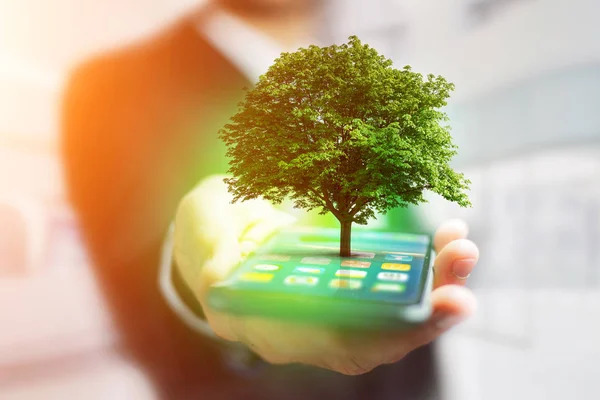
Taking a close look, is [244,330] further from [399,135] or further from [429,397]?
[399,135]

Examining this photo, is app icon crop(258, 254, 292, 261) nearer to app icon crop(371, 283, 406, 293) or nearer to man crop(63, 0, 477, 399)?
man crop(63, 0, 477, 399)

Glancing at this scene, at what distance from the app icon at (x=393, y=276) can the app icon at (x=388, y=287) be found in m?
0.01

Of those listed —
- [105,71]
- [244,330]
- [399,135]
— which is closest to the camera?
[399,135]

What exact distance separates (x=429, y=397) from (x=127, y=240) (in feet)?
2.69

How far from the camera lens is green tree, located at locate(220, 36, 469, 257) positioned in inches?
39.6

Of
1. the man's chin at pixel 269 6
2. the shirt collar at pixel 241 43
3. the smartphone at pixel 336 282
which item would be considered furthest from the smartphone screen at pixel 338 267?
the man's chin at pixel 269 6

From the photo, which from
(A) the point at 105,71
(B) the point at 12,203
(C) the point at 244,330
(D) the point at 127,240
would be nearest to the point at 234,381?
(C) the point at 244,330

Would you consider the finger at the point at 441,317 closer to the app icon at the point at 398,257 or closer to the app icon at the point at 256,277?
the app icon at the point at 398,257

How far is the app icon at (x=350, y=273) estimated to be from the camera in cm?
A: 103

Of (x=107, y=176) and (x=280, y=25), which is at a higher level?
(x=280, y=25)

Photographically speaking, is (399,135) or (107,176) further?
(107,176)

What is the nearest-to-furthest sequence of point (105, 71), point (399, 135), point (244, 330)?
1. point (399, 135)
2. point (244, 330)
3. point (105, 71)

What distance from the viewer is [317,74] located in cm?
104

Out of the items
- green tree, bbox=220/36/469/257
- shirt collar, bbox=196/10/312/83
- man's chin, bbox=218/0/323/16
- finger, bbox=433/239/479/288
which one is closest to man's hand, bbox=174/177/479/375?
finger, bbox=433/239/479/288
